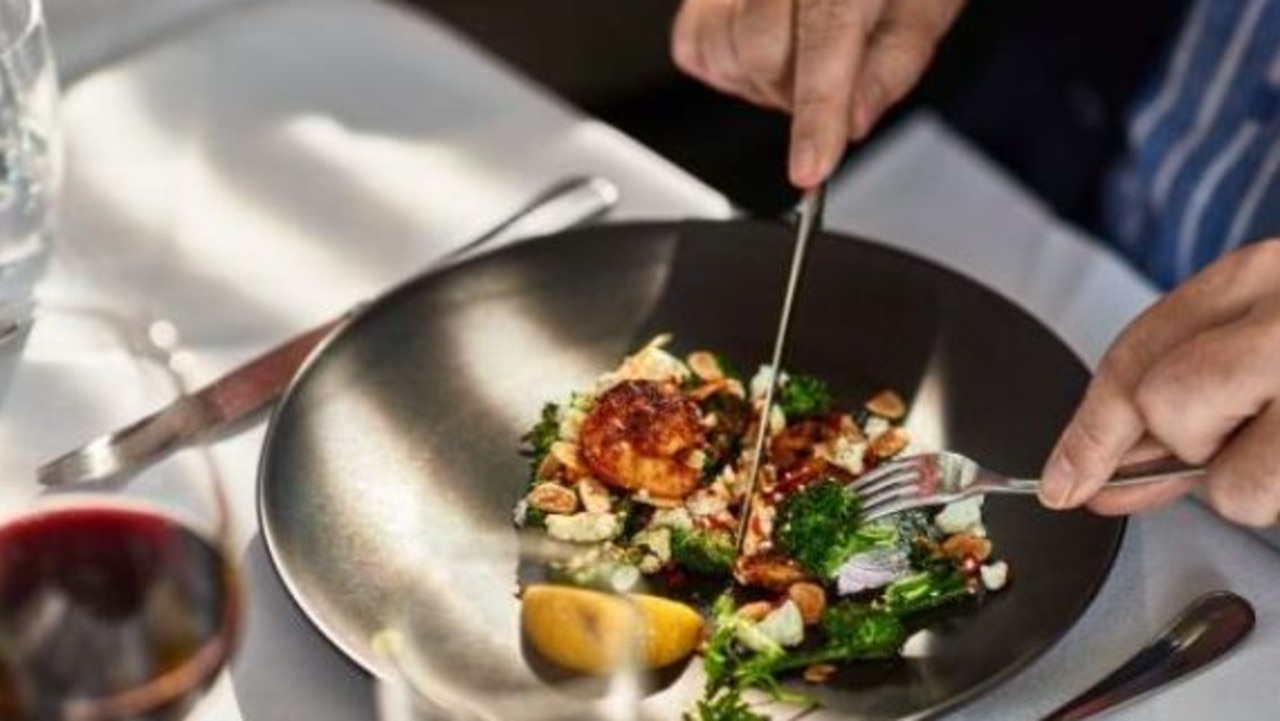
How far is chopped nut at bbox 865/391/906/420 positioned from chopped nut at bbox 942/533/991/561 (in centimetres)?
12

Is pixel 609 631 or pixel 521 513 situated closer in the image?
pixel 609 631

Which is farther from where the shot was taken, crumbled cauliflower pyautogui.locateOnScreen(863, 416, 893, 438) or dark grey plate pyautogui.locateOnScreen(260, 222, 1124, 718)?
crumbled cauliflower pyautogui.locateOnScreen(863, 416, 893, 438)

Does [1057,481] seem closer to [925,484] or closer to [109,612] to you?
[925,484]

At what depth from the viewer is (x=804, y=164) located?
1.23 m

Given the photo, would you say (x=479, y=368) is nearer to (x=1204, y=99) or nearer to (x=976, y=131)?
(x=1204, y=99)

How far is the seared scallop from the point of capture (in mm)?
1125

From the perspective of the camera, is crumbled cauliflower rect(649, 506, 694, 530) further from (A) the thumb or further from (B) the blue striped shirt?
(B) the blue striped shirt

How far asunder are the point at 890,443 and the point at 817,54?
0.85 feet

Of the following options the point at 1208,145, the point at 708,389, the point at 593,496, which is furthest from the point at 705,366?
the point at 1208,145

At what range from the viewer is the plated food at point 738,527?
3.40 feet

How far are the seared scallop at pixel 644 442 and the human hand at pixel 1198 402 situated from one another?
196 millimetres

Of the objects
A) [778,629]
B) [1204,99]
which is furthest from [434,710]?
[1204,99]

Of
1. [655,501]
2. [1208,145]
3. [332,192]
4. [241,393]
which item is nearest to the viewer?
[655,501]

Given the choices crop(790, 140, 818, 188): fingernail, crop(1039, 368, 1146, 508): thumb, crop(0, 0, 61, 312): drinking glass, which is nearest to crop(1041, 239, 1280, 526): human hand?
crop(1039, 368, 1146, 508): thumb
